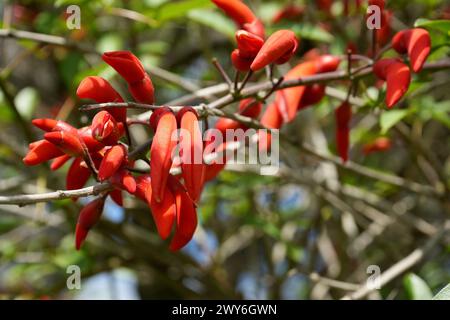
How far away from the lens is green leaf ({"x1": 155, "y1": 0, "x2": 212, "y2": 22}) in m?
1.61

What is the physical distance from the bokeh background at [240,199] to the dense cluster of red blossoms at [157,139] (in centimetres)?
47

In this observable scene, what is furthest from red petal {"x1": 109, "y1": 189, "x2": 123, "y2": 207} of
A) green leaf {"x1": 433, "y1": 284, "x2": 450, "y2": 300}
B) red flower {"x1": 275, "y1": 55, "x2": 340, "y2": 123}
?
green leaf {"x1": 433, "y1": 284, "x2": 450, "y2": 300}

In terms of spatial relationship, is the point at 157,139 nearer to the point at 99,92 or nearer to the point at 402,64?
the point at 99,92

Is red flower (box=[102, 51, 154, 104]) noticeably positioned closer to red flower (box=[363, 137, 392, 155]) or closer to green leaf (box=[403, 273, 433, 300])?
green leaf (box=[403, 273, 433, 300])

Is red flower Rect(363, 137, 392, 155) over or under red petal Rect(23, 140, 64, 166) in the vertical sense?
over

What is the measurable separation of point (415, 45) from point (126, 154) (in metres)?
0.50

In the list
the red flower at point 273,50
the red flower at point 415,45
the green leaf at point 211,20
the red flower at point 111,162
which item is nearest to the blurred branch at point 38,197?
the red flower at point 111,162

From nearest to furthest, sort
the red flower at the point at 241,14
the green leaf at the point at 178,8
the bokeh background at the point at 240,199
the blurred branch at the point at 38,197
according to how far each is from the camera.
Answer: the blurred branch at the point at 38,197
the red flower at the point at 241,14
the green leaf at the point at 178,8
the bokeh background at the point at 240,199

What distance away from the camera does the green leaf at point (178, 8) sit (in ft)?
5.29

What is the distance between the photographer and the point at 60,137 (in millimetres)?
932

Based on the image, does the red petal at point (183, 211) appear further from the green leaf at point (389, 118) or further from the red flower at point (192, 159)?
the green leaf at point (389, 118)

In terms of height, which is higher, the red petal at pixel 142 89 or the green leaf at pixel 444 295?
the red petal at pixel 142 89
